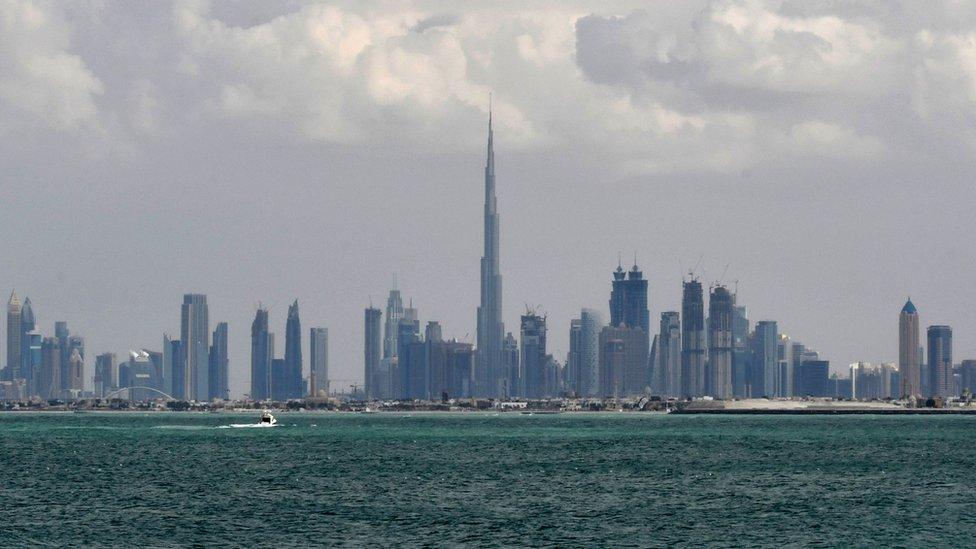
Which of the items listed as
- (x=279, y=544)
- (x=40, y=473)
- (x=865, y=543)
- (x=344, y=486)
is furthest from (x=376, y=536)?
(x=40, y=473)

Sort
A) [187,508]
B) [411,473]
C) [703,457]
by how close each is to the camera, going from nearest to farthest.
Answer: [187,508], [411,473], [703,457]

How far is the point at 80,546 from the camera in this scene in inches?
3777

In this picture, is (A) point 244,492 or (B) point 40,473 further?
(B) point 40,473

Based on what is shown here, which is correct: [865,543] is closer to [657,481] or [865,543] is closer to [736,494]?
[736,494]

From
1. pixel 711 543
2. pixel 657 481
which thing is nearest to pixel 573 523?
pixel 711 543

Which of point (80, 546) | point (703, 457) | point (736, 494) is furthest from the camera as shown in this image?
point (703, 457)

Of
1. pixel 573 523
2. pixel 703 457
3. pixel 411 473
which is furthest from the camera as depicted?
pixel 703 457

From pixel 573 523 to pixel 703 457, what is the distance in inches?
A: 3638

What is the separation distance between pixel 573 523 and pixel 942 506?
33.2 metres

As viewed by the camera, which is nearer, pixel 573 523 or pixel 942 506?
pixel 573 523

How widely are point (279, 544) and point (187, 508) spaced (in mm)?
24682

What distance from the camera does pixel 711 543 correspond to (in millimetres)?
98125

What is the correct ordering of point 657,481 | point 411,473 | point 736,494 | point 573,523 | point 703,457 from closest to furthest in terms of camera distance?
point 573,523
point 736,494
point 657,481
point 411,473
point 703,457

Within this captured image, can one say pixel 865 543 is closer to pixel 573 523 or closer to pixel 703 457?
pixel 573 523
